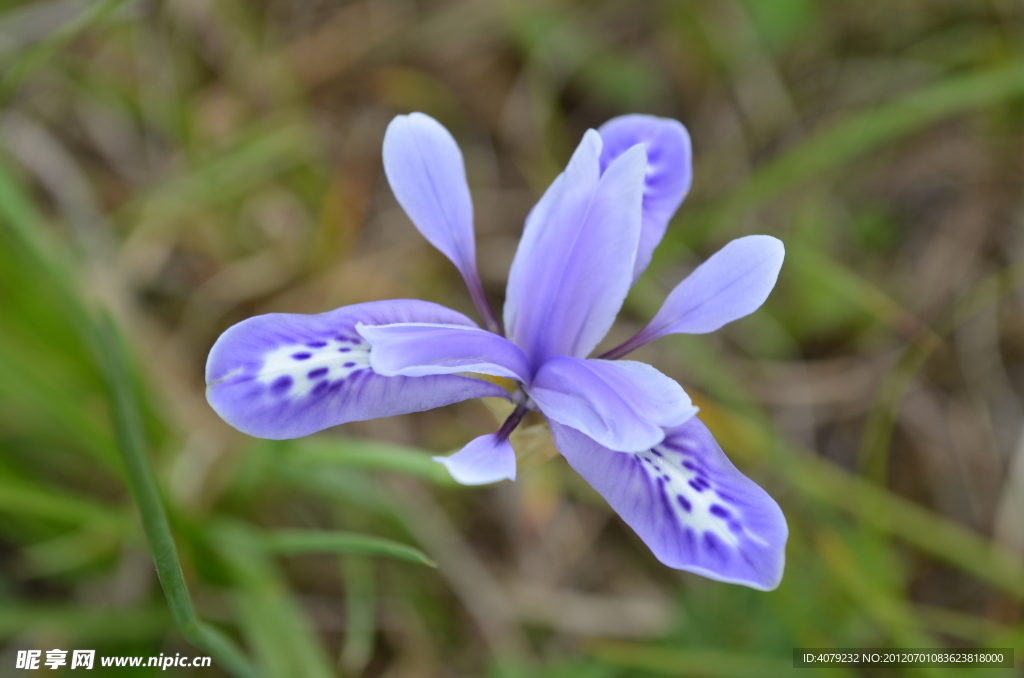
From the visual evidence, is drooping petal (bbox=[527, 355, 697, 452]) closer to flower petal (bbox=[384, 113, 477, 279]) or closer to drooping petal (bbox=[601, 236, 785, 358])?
drooping petal (bbox=[601, 236, 785, 358])

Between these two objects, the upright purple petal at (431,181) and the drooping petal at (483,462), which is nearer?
the drooping petal at (483,462)

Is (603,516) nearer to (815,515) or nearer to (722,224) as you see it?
(815,515)

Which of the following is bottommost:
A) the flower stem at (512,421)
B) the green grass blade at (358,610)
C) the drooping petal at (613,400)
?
the green grass blade at (358,610)

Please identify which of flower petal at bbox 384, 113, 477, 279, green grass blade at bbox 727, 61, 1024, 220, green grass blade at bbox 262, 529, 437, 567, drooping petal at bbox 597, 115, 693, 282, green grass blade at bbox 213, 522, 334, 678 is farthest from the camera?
green grass blade at bbox 727, 61, 1024, 220

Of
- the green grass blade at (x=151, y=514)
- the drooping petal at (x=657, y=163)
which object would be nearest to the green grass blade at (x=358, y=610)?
the green grass blade at (x=151, y=514)

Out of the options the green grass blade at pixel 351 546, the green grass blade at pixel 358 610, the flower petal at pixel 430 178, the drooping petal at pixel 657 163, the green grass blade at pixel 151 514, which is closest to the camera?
the green grass blade at pixel 151 514

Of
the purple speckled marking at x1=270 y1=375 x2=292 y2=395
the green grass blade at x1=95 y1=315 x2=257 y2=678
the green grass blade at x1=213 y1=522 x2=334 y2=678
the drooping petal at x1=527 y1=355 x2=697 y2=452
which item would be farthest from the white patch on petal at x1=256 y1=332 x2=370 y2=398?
the green grass blade at x1=213 y1=522 x2=334 y2=678

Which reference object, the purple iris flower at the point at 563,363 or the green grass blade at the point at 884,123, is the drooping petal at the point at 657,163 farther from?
the green grass blade at the point at 884,123

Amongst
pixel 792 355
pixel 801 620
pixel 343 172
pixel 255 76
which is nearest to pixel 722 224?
pixel 792 355
